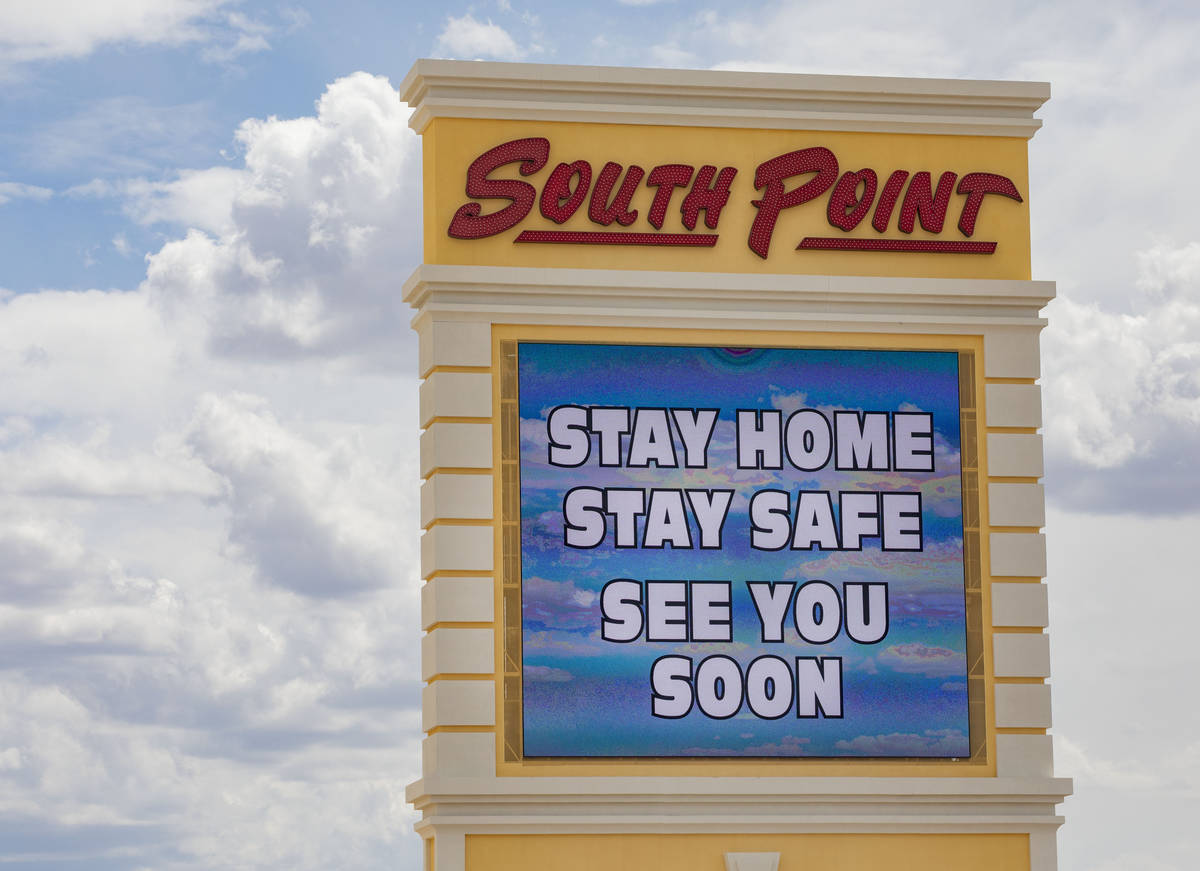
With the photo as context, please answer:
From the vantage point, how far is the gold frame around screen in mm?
20812

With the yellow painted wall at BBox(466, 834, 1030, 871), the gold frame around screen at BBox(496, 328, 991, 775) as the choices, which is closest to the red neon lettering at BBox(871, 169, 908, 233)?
the gold frame around screen at BBox(496, 328, 991, 775)

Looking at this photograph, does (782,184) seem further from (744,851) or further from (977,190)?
(744,851)

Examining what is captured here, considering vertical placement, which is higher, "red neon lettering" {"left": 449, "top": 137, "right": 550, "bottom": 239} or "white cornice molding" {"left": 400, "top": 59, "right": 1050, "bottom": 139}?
"white cornice molding" {"left": 400, "top": 59, "right": 1050, "bottom": 139}

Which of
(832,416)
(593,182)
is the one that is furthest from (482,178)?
(832,416)

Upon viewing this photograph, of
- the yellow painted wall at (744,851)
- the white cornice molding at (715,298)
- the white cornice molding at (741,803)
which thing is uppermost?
the white cornice molding at (715,298)

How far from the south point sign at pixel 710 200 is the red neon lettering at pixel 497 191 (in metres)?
0.01

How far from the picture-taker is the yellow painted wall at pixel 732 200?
21719 mm

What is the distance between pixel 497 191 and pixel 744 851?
7930 mm

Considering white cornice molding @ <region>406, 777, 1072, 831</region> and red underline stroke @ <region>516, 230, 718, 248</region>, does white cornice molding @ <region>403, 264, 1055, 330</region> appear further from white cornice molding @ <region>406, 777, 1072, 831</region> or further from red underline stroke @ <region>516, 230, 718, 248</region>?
white cornice molding @ <region>406, 777, 1072, 831</region>

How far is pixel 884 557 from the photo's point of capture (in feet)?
71.8

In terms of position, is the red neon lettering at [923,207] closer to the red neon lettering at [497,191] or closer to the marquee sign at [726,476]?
the marquee sign at [726,476]

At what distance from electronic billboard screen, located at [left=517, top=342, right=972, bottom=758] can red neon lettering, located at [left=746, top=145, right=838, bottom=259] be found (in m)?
1.42

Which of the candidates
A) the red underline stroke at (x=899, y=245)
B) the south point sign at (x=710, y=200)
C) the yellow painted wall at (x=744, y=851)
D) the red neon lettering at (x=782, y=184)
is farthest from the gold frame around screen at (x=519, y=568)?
the red neon lettering at (x=782, y=184)

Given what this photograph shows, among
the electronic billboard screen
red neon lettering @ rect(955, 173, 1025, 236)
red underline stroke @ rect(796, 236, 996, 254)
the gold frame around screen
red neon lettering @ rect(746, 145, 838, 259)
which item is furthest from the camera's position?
red neon lettering @ rect(955, 173, 1025, 236)
